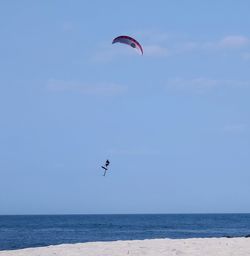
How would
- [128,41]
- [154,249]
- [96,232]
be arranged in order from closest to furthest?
[154,249] < [128,41] < [96,232]

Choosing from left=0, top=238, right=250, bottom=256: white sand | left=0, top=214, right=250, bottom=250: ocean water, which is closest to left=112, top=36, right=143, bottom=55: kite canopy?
left=0, top=238, right=250, bottom=256: white sand

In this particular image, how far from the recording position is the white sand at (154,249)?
1792 centimetres

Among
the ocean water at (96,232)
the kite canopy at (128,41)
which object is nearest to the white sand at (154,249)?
the kite canopy at (128,41)

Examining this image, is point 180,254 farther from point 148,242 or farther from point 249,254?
point 148,242

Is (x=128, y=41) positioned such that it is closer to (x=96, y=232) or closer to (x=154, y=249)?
(x=154, y=249)

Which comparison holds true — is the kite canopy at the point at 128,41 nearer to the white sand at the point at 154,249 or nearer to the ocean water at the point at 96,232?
the white sand at the point at 154,249

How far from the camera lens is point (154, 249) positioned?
1873cm

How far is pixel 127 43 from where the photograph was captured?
83.8 ft

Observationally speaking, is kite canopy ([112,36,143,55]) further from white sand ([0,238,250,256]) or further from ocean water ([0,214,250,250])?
ocean water ([0,214,250,250])

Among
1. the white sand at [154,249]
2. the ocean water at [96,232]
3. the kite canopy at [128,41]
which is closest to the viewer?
the white sand at [154,249]

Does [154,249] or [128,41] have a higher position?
[128,41]

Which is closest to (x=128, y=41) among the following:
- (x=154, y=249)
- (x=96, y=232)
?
(x=154, y=249)

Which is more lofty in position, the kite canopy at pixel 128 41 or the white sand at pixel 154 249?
the kite canopy at pixel 128 41

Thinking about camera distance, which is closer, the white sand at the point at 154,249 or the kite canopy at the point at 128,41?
the white sand at the point at 154,249
